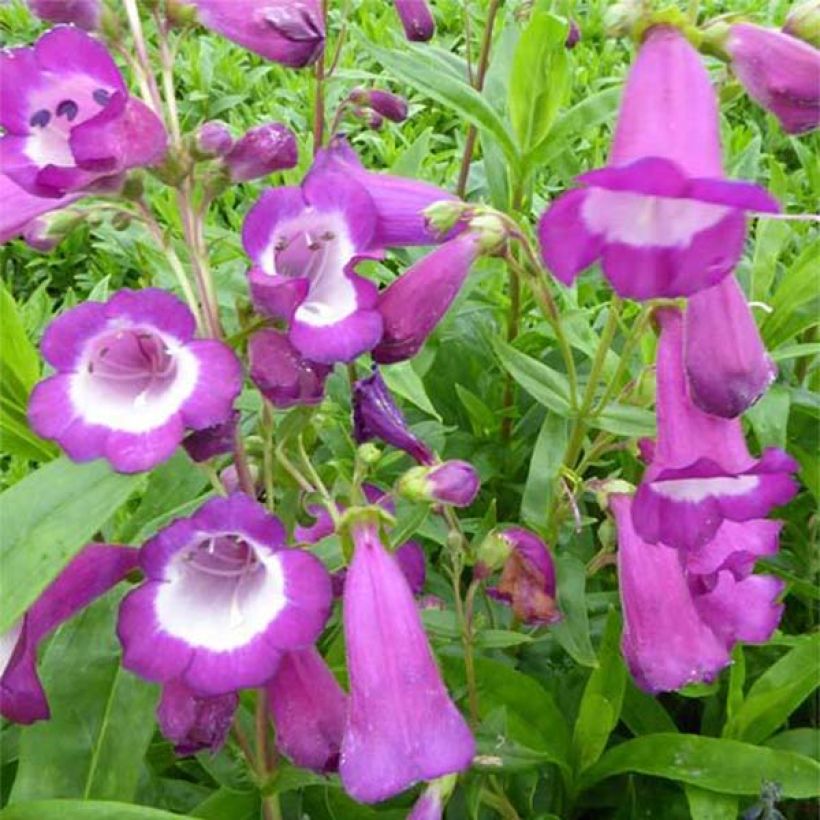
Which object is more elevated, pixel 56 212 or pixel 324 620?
pixel 56 212

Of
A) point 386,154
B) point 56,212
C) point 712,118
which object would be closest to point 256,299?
point 56,212

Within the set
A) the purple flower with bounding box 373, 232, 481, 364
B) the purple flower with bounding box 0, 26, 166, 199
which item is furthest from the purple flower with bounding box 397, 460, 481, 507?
the purple flower with bounding box 0, 26, 166, 199

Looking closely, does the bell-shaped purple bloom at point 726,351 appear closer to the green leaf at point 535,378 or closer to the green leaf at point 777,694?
the green leaf at point 535,378

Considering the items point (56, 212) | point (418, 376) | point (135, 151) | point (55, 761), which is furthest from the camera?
point (418, 376)

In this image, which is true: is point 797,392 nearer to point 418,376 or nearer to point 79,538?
point 418,376

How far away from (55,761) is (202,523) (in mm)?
371

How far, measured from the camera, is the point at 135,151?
919 millimetres

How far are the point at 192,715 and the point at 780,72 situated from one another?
68 centimetres

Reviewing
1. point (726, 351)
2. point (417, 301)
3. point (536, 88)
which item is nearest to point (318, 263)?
point (417, 301)

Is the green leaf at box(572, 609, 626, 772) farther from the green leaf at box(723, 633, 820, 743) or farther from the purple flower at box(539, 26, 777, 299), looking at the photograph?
the purple flower at box(539, 26, 777, 299)

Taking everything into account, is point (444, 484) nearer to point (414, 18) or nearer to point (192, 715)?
point (192, 715)

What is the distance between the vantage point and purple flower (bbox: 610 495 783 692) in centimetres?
116

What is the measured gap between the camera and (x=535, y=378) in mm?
1489

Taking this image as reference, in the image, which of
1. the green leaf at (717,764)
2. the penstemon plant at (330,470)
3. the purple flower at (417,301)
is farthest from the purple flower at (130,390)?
the green leaf at (717,764)
